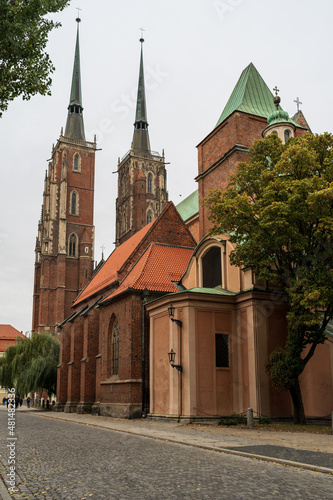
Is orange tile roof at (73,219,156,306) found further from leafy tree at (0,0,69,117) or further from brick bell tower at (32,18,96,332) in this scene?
brick bell tower at (32,18,96,332)

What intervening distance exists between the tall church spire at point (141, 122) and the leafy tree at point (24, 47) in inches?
2909

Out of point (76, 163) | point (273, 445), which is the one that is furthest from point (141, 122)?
point (273, 445)

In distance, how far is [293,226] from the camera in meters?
17.0

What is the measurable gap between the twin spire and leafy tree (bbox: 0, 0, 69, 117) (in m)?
67.4

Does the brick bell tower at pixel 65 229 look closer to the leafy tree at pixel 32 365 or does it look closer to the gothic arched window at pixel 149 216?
the gothic arched window at pixel 149 216

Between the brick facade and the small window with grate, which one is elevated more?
the brick facade

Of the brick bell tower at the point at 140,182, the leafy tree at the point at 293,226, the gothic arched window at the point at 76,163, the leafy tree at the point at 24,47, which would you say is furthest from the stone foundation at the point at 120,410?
the gothic arched window at the point at 76,163

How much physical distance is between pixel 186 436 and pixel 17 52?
34.8 ft

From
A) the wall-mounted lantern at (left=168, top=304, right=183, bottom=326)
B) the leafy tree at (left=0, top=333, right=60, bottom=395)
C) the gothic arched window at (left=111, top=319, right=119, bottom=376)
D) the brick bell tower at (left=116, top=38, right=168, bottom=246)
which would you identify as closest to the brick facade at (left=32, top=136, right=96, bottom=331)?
the brick bell tower at (left=116, top=38, right=168, bottom=246)

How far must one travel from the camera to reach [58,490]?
6.67m

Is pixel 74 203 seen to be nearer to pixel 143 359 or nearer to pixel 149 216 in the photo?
pixel 149 216

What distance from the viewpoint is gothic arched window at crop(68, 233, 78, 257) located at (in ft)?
228

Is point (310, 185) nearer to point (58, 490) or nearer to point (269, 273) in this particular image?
point (269, 273)

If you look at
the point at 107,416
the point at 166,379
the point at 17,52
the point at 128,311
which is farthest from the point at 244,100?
the point at 17,52
